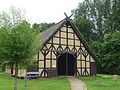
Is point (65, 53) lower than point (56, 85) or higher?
higher

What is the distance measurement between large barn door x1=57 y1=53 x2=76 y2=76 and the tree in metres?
15.1

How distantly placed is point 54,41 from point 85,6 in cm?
3603

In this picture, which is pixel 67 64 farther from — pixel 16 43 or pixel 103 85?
pixel 16 43

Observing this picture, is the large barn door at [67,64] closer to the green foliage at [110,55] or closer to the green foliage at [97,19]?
the green foliage at [110,55]

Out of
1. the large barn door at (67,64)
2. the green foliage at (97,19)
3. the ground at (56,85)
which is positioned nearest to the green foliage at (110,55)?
the green foliage at (97,19)

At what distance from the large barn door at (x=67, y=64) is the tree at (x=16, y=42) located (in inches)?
595

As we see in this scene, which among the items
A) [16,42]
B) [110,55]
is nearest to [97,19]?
[110,55]

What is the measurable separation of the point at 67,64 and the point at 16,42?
693 inches

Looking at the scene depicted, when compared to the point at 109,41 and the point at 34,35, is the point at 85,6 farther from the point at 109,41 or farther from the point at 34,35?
the point at 34,35

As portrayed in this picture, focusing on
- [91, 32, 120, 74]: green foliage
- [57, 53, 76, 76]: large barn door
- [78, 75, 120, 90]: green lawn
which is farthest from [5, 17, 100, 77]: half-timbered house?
[91, 32, 120, 74]: green foliage

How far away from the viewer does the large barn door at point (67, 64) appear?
111ft

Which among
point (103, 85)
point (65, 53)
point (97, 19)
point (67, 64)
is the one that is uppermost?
point (97, 19)

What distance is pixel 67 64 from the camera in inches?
1357

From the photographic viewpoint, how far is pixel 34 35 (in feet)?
59.7
